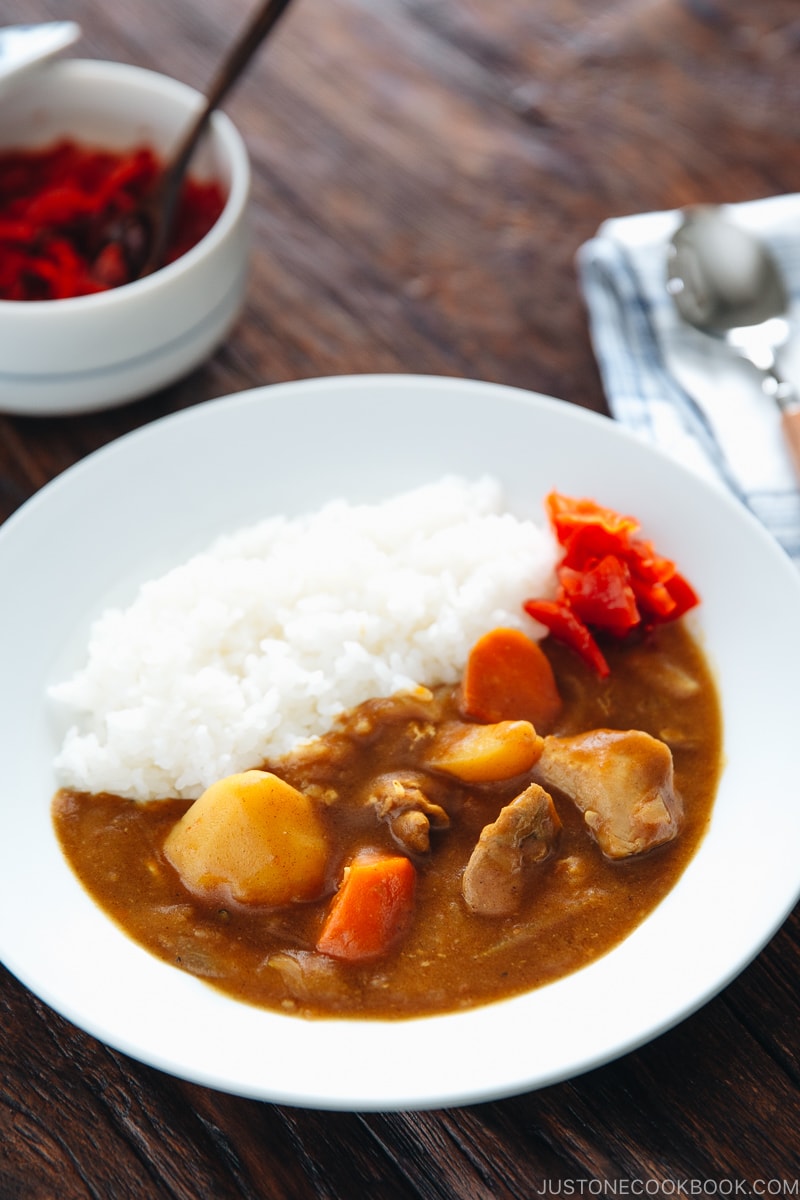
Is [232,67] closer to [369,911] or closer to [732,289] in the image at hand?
[732,289]

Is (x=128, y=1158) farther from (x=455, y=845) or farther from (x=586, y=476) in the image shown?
(x=586, y=476)

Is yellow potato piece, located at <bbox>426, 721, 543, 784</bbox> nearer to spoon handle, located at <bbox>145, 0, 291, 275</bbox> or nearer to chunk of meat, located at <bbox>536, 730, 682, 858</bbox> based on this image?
chunk of meat, located at <bbox>536, 730, 682, 858</bbox>

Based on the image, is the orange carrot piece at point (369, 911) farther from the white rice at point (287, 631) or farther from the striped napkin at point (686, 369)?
the striped napkin at point (686, 369)

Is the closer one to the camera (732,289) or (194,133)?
(194,133)

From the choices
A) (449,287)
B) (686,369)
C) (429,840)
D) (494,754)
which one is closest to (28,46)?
(449,287)

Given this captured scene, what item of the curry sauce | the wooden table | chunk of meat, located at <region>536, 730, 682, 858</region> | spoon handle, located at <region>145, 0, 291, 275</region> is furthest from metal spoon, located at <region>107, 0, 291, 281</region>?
chunk of meat, located at <region>536, 730, 682, 858</region>

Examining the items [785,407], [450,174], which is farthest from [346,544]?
[450,174]
